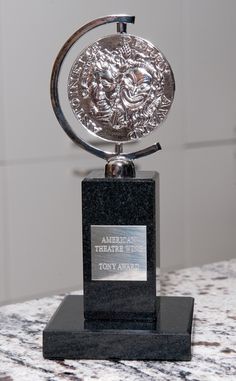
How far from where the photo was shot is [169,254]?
3.03 meters

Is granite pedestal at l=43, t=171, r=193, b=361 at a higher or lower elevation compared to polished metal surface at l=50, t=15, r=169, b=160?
lower

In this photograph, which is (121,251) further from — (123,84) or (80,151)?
(80,151)

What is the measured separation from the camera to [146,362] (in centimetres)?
116

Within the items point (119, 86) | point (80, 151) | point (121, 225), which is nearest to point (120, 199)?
point (121, 225)

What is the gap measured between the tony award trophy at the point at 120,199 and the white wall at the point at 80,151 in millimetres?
1388

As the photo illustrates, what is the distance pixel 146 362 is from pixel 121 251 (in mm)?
174

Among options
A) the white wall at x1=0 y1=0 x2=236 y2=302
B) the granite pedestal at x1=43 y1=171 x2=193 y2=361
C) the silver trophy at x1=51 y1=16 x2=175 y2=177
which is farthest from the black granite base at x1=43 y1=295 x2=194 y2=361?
the white wall at x1=0 y1=0 x2=236 y2=302

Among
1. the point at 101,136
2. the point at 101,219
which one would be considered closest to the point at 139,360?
the point at 101,219

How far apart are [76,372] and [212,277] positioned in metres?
0.54

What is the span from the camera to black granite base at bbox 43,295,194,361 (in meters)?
1.17

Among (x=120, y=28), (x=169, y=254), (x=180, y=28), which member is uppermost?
(x=180, y=28)

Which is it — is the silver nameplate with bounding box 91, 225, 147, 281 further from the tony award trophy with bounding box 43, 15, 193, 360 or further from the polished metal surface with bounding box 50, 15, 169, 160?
the polished metal surface with bounding box 50, 15, 169, 160

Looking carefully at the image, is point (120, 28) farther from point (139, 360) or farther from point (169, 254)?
point (169, 254)

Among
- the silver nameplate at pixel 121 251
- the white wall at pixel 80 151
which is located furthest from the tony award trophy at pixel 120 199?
the white wall at pixel 80 151
